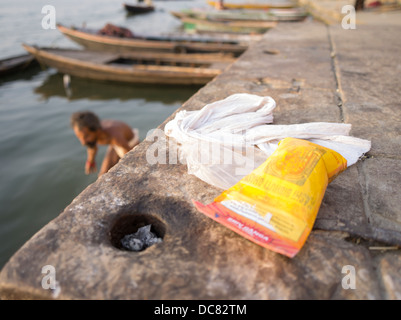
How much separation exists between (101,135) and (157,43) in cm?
655

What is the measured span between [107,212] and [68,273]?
36 centimetres

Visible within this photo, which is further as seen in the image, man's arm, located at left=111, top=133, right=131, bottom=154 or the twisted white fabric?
man's arm, located at left=111, top=133, right=131, bottom=154

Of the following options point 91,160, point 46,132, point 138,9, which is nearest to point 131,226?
point 91,160

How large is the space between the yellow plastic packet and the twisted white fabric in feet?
0.87

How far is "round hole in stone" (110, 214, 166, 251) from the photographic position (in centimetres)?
139

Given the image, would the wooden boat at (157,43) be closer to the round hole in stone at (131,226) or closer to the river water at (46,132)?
the river water at (46,132)

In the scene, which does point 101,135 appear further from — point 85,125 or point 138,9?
point 138,9

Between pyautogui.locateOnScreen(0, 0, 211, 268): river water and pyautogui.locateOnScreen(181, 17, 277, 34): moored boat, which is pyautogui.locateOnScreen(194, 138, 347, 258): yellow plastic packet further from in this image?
pyautogui.locateOnScreen(181, 17, 277, 34): moored boat

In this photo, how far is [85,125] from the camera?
3.81 m

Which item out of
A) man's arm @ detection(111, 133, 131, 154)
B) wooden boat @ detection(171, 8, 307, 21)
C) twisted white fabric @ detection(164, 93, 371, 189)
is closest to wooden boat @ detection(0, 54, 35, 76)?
wooden boat @ detection(171, 8, 307, 21)

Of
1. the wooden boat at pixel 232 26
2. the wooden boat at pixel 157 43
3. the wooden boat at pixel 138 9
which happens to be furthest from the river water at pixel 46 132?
the wooden boat at pixel 138 9

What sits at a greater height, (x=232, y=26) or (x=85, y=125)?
(x=232, y=26)

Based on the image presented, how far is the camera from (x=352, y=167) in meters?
1.77

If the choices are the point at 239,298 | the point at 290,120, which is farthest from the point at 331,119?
the point at 239,298
